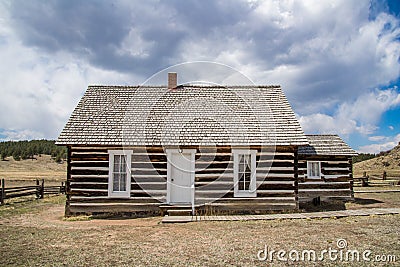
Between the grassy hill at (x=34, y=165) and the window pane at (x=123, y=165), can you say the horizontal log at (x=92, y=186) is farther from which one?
the grassy hill at (x=34, y=165)

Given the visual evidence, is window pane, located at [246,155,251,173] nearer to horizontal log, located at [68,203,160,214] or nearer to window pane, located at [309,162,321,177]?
horizontal log, located at [68,203,160,214]

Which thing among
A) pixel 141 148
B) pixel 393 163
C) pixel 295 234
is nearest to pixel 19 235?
pixel 141 148

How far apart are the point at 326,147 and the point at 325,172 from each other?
151cm

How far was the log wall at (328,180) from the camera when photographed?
19594 millimetres

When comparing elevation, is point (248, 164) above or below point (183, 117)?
below

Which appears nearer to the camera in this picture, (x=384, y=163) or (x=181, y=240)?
(x=181, y=240)

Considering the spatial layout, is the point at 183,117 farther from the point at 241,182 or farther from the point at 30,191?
the point at 30,191

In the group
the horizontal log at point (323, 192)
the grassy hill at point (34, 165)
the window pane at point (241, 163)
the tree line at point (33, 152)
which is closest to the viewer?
the window pane at point (241, 163)

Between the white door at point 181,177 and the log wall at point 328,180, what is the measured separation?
289 inches

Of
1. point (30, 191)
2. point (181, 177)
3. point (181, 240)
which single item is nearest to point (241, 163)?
point (181, 177)

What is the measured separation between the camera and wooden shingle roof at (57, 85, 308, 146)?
1533cm

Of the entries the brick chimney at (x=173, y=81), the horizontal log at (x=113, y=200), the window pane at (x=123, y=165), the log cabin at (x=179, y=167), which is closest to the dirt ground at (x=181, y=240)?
the horizontal log at (x=113, y=200)

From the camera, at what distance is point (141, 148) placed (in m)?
15.2

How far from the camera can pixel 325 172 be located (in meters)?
20.0
